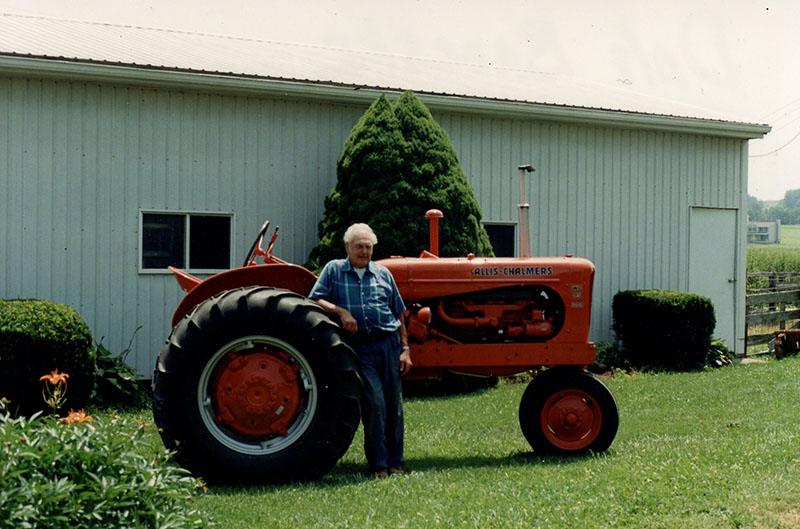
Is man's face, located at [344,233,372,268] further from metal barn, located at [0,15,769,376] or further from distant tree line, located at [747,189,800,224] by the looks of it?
distant tree line, located at [747,189,800,224]

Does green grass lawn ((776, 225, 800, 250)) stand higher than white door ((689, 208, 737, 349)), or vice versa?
green grass lawn ((776, 225, 800, 250))

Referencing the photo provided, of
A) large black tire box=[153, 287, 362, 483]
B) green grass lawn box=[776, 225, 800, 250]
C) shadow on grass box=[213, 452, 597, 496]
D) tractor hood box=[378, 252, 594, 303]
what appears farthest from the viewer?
green grass lawn box=[776, 225, 800, 250]

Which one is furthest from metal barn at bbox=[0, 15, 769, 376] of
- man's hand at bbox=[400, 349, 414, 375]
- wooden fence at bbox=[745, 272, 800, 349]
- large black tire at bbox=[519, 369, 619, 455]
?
large black tire at bbox=[519, 369, 619, 455]

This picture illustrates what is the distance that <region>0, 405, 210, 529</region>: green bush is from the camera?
13.9 feet

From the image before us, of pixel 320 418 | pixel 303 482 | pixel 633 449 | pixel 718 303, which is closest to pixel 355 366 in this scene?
pixel 320 418

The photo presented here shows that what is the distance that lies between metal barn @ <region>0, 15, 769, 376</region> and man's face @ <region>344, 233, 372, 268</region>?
4739mm

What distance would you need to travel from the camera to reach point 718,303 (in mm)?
15102

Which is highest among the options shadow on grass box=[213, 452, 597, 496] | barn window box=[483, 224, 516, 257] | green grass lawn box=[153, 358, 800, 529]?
barn window box=[483, 224, 516, 257]

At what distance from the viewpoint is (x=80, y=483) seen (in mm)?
4625

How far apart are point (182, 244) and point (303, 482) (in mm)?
5304

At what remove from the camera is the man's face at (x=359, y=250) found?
678 cm

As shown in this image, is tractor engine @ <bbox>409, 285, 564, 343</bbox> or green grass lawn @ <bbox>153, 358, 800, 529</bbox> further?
tractor engine @ <bbox>409, 285, 564, 343</bbox>

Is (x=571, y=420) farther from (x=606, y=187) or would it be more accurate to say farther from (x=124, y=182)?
(x=606, y=187)

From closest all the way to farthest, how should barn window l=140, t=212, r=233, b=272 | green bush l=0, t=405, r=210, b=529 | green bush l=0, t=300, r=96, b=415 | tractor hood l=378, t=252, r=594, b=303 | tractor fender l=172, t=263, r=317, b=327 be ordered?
green bush l=0, t=405, r=210, b=529
tractor fender l=172, t=263, r=317, b=327
tractor hood l=378, t=252, r=594, b=303
green bush l=0, t=300, r=96, b=415
barn window l=140, t=212, r=233, b=272
